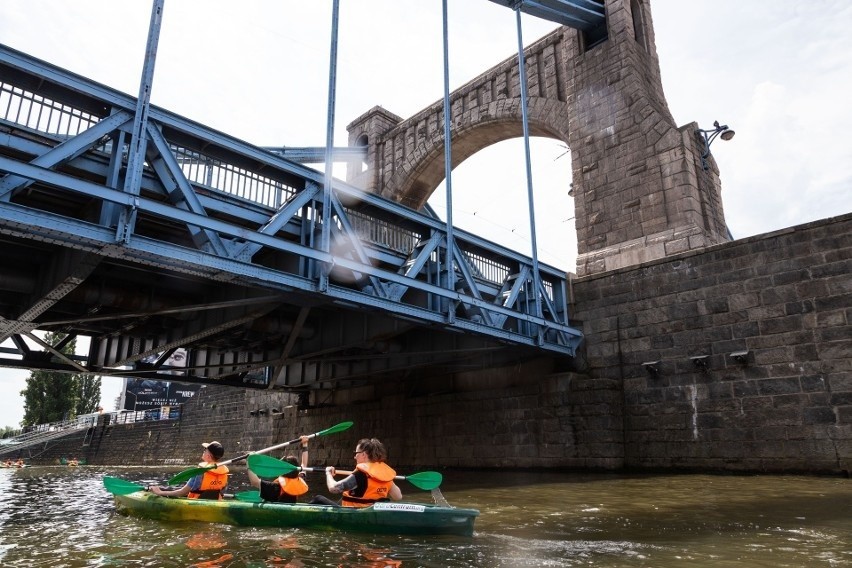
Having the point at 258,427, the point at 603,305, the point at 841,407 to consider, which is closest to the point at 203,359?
the point at 258,427

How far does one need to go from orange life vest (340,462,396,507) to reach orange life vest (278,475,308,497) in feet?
3.80

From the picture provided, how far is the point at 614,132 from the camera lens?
1933 centimetres

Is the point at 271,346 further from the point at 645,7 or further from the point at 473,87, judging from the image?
the point at 645,7

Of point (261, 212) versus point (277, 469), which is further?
point (261, 212)

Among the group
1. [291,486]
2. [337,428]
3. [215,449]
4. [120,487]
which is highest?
[337,428]

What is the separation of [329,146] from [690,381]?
30.8ft

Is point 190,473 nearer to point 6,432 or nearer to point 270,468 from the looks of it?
point 270,468

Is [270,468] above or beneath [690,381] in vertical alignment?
beneath

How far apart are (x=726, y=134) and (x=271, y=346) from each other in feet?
49.8

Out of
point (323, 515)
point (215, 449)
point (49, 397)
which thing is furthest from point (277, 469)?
point (49, 397)

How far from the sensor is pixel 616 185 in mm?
18859

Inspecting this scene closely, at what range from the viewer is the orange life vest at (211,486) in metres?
8.00

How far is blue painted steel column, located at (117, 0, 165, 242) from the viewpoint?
24.0 ft

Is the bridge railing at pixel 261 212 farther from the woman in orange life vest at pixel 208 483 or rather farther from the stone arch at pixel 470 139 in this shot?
the stone arch at pixel 470 139
